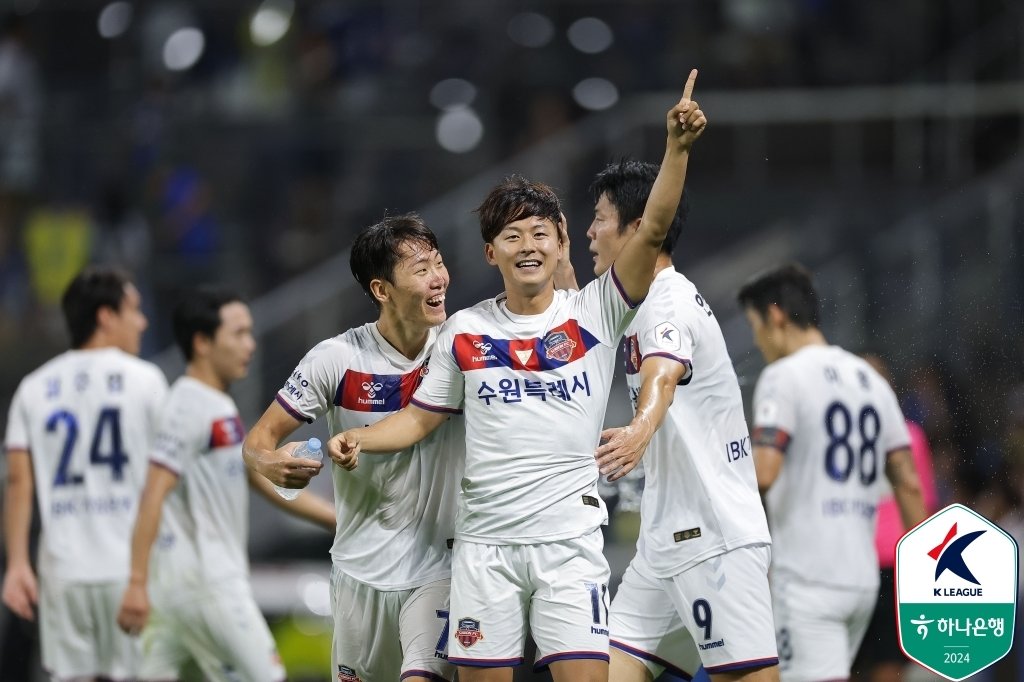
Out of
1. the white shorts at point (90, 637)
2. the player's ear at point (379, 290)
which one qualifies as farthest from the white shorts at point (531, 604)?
the white shorts at point (90, 637)

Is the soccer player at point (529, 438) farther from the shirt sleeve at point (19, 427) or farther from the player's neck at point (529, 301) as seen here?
the shirt sleeve at point (19, 427)

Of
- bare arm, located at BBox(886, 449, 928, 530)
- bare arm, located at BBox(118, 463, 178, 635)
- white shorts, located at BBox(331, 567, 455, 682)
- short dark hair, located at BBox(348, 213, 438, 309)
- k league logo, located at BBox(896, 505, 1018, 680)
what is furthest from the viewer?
bare arm, located at BBox(118, 463, 178, 635)

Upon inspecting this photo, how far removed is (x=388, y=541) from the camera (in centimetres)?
505

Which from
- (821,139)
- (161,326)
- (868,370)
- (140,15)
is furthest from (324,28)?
(868,370)

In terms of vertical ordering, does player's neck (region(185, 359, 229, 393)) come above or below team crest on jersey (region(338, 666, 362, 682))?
above

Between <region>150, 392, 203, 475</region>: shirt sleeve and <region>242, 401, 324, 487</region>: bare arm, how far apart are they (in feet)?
7.64

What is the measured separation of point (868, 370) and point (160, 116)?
340 inches

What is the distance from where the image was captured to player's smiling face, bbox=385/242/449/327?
4.90 meters

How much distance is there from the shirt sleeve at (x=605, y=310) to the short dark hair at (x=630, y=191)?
502 mm

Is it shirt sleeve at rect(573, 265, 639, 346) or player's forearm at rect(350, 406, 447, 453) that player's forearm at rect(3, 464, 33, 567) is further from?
shirt sleeve at rect(573, 265, 639, 346)

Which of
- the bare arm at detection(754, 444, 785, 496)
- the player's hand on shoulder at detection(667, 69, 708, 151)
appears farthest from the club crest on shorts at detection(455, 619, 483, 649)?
the bare arm at detection(754, 444, 785, 496)

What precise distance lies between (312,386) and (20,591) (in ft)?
11.0

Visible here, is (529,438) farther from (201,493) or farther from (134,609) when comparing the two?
(134,609)

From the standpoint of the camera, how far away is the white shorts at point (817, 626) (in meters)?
6.70
